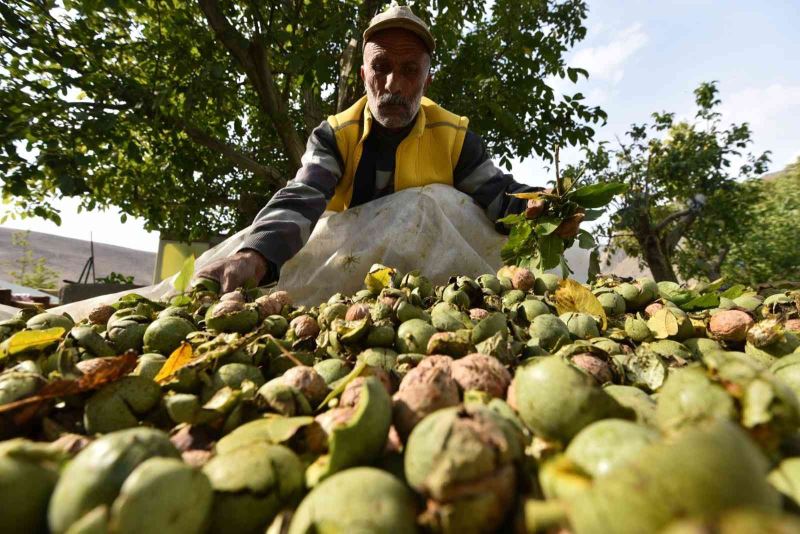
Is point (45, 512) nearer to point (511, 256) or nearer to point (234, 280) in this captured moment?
point (234, 280)

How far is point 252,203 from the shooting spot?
11.1 meters

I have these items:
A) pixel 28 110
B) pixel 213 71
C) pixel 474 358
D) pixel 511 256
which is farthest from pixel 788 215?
pixel 28 110

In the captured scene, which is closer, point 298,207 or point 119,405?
point 119,405

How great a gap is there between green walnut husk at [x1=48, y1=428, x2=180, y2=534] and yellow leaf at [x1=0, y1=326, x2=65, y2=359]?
1.09m

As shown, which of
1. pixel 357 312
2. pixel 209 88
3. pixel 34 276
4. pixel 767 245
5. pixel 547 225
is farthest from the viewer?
pixel 34 276

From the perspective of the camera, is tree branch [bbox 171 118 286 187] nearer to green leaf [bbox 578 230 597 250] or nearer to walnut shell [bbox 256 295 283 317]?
green leaf [bbox 578 230 597 250]

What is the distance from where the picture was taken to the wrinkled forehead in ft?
15.0

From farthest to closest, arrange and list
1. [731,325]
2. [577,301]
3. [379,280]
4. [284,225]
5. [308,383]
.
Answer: [284,225], [379,280], [577,301], [731,325], [308,383]

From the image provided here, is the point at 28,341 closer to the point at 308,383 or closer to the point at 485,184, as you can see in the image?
the point at 308,383

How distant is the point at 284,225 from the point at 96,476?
9.84 feet

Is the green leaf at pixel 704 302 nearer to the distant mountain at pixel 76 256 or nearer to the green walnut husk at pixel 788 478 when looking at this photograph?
the green walnut husk at pixel 788 478

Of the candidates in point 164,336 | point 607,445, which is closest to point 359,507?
point 607,445

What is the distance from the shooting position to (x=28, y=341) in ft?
5.79

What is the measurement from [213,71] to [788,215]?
715 inches
